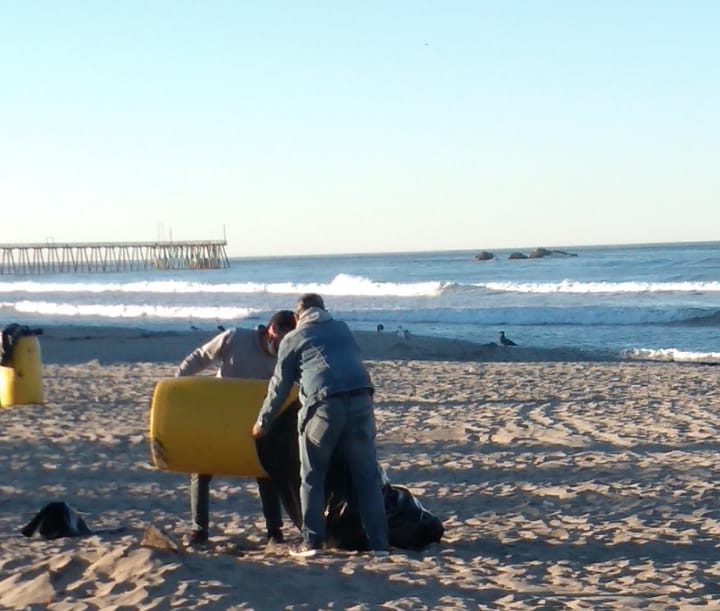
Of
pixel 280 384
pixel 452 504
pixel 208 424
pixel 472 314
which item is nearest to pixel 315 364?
pixel 280 384

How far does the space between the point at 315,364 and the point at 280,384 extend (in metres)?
0.24

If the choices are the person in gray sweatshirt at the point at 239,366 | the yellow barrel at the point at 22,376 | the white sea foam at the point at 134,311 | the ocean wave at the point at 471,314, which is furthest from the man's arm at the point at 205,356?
the white sea foam at the point at 134,311

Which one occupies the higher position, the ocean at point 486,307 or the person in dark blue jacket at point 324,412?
the person in dark blue jacket at point 324,412

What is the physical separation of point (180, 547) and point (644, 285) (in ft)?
140

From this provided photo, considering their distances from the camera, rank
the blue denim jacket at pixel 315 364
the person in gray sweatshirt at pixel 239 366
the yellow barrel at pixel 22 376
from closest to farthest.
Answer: the blue denim jacket at pixel 315 364 < the person in gray sweatshirt at pixel 239 366 < the yellow barrel at pixel 22 376

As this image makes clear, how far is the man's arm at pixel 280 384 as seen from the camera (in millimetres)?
5973

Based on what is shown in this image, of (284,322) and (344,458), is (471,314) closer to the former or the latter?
(284,322)

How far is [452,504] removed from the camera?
7992 mm

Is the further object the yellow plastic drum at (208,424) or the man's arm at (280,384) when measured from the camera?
the yellow plastic drum at (208,424)

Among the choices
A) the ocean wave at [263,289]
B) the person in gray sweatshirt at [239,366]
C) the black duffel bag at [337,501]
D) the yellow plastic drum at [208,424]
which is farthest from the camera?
the ocean wave at [263,289]

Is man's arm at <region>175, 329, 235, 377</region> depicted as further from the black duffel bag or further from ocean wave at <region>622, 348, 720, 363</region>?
ocean wave at <region>622, 348, 720, 363</region>

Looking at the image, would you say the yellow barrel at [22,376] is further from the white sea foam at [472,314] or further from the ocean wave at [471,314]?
the white sea foam at [472,314]

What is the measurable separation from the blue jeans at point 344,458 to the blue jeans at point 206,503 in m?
0.55

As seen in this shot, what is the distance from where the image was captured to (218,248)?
8688 cm
